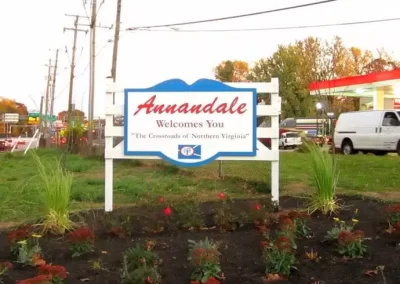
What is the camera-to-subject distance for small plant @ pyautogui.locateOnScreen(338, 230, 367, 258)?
5.00 metres

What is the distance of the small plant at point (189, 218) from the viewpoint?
6441mm

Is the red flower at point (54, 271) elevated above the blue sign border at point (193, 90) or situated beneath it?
situated beneath

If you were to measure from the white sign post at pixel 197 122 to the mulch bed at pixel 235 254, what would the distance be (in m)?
1.01

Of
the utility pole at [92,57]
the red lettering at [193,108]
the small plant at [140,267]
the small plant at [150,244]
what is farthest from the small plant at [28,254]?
the utility pole at [92,57]

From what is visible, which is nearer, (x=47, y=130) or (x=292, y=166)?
(x=292, y=166)

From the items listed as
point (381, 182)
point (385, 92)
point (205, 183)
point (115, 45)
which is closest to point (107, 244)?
point (205, 183)

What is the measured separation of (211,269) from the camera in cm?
445

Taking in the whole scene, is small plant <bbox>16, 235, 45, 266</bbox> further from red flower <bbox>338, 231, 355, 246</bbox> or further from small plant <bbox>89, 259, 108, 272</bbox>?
red flower <bbox>338, 231, 355, 246</bbox>

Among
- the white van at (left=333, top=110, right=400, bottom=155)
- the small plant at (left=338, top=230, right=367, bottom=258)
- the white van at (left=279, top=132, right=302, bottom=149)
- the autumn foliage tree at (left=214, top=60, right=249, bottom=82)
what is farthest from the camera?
the autumn foliage tree at (left=214, top=60, right=249, bottom=82)

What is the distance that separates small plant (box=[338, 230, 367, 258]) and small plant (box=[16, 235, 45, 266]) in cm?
276

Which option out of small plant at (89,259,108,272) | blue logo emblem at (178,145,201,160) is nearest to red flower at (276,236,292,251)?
small plant at (89,259,108,272)

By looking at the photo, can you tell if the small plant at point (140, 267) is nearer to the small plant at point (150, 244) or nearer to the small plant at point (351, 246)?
the small plant at point (150, 244)

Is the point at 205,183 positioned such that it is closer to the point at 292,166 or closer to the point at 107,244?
the point at 292,166

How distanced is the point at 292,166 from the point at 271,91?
7.69 m
